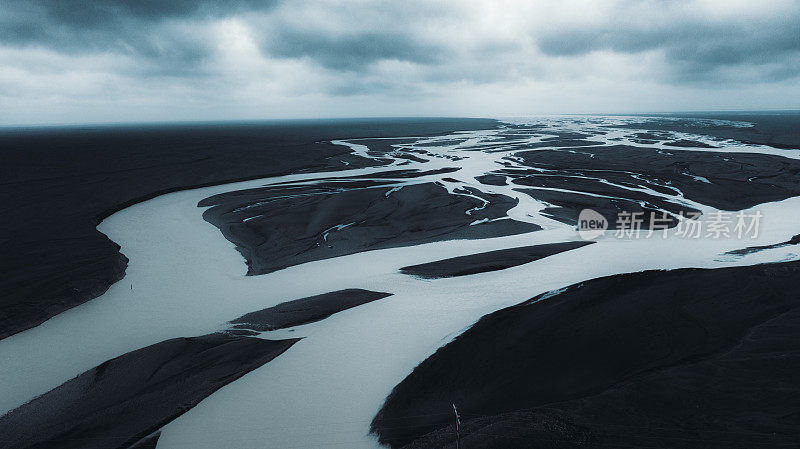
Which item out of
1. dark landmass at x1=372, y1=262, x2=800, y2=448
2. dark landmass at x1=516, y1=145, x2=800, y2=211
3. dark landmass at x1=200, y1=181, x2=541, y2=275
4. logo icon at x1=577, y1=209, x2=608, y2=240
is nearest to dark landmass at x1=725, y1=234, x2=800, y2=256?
dark landmass at x1=372, y1=262, x2=800, y2=448

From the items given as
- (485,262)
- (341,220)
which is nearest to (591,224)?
(485,262)

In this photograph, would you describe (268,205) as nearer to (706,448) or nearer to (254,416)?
(254,416)

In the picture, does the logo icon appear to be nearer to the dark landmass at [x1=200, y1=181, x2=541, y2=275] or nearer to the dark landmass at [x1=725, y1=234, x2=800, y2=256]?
the dark landmass at [x1=200, y1=181, x2=541, y2=275]

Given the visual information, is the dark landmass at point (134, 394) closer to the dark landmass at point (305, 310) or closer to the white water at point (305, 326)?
the white water at point (305, 326)

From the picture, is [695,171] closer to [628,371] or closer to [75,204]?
[628,371]

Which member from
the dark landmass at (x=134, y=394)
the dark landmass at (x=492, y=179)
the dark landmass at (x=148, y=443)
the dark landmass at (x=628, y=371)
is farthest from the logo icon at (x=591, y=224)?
the dark landmass at (x=148, y=443)

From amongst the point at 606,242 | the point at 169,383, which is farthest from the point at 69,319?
the point at 606,242

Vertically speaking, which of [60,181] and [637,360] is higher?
[60,181]
